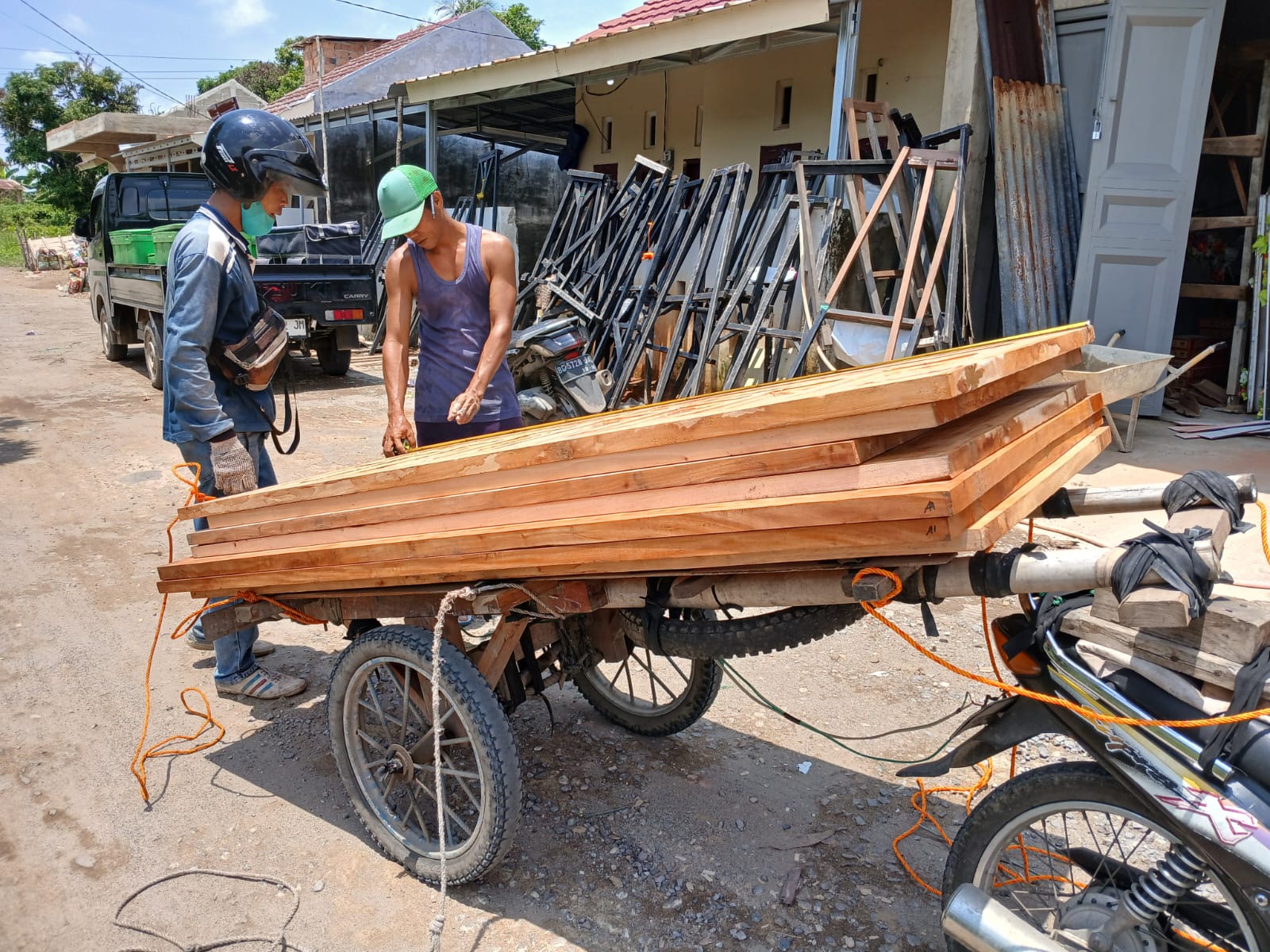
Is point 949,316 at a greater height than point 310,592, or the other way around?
point 949,316

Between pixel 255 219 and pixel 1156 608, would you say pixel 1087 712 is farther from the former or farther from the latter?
pixel 255 219

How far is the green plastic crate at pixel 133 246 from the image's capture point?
35.3 ft

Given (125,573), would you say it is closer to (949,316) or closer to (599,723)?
(599,723)

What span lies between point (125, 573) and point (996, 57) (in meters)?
7.51

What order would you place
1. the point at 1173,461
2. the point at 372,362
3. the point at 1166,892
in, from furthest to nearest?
the point at 372,362, the point at 1173,461, the point at 1166,892

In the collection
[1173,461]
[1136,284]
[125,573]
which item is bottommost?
[125,573]

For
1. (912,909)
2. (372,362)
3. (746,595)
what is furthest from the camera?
(372,362)

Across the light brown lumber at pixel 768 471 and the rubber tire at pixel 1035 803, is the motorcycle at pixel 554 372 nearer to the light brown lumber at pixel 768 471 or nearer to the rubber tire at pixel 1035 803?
the light brown lumber at pixel 768 471

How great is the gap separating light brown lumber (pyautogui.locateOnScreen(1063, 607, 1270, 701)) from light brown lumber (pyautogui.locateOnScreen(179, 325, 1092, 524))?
0.51 metres

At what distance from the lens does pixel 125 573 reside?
16.9ft

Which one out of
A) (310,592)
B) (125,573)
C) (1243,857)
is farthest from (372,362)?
(1243,857)

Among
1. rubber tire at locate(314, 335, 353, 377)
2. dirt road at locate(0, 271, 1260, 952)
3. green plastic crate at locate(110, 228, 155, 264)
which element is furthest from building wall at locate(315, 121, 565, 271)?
dirt road at locate(0, 271, 1260, 952)

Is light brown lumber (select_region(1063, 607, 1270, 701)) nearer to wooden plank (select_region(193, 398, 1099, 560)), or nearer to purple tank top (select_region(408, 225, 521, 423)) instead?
wooden plank (select_region(193, 398, 1099, 560))

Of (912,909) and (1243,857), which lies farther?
(912,909)
